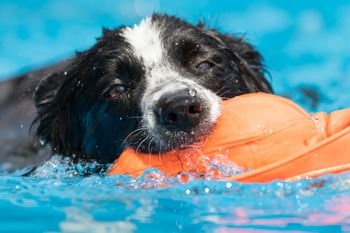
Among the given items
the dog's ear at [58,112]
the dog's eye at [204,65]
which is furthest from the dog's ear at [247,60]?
the dog's ear at [58,112]

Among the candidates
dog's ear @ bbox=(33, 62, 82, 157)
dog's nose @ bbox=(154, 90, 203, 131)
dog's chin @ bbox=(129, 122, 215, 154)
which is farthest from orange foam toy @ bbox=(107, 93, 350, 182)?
dog's ear @ bbox=(33, 62, 82, 157)

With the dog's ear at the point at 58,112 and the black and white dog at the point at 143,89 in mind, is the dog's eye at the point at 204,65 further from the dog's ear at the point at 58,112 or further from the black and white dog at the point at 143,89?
the dog's ear at the point at 58,112

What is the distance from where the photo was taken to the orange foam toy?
4.02m

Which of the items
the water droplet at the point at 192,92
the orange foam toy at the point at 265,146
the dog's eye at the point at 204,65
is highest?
the dog's eye at the point at 204,65

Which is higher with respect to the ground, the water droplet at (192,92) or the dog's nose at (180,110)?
the water droplet at (192,92)

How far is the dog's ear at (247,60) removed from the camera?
19.8 feet

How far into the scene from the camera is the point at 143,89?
511 cm

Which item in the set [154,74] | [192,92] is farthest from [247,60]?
[192,92]

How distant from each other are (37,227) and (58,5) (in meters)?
9.62

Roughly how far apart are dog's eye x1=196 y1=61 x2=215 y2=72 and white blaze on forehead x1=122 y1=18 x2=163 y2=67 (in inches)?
11.7

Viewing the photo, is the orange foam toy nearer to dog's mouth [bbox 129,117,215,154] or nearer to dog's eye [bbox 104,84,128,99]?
dog's mouth [bbox 129,117,215,154]

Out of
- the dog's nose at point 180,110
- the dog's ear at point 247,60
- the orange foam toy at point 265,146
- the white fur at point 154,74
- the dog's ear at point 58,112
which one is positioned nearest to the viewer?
the orange foam toy at point 265,146

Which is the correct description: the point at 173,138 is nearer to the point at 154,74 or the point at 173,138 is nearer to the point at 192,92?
the point at 192,92

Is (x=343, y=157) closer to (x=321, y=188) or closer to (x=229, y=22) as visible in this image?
(x=321, y=188)
